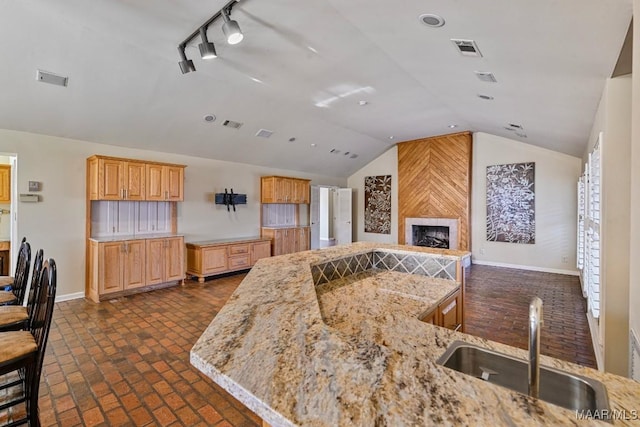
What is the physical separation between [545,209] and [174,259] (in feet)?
23.9

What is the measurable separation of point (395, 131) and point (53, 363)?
6.73 m

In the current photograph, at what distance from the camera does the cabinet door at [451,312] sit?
6.47 feet

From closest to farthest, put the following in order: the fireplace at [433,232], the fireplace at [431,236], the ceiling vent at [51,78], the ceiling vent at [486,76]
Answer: the ceiling vent at [486,76], the ceiling vent at [51,78], the fireplace at [433,232], the fireplace at [431,236]

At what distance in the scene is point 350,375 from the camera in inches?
31.9

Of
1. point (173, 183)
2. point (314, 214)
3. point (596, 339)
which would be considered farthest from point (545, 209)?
point (173, 183)

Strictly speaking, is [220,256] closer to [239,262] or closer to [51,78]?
[239,262]

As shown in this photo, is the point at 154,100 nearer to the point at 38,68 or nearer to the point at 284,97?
the point at 38,68

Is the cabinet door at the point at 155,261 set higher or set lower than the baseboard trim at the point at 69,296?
higher

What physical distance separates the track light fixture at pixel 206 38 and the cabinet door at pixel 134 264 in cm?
294

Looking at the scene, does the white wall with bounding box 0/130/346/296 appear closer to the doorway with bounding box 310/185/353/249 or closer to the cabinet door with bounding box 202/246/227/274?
the cabinet door with bounding box 202/246/227/274

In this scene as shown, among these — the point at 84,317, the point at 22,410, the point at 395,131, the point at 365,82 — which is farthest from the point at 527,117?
the point at 84,317

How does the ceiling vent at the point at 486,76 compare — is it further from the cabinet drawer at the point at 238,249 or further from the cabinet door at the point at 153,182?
the cabinet drawer at the point at 238,249

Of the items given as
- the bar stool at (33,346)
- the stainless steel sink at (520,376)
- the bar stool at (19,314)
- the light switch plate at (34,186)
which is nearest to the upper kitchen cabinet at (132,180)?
the light switch plate at (34,186)

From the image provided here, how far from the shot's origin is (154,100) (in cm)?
426
